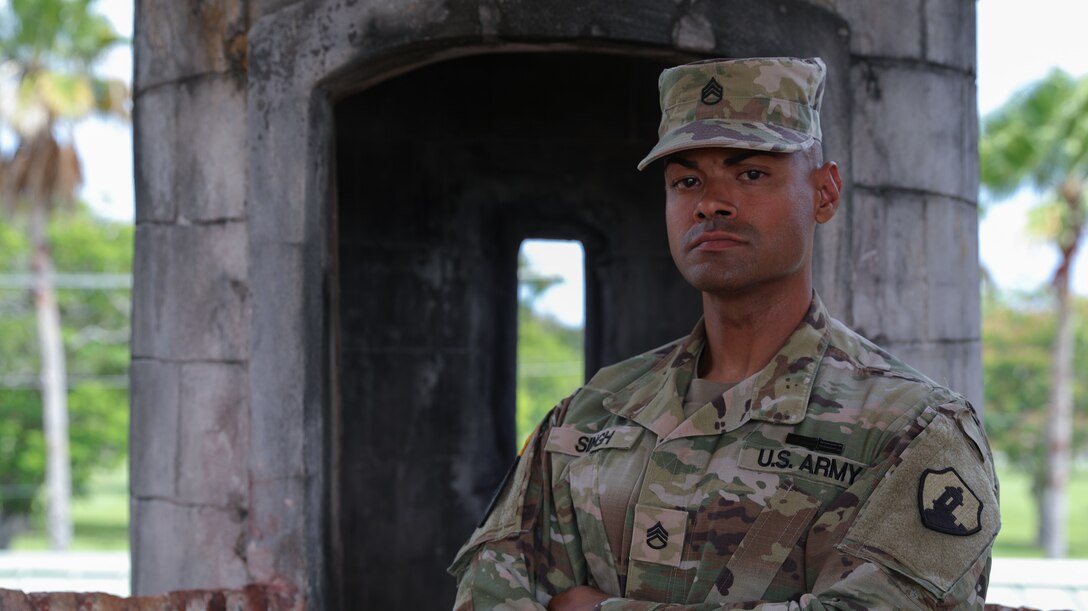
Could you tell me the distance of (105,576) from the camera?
11008mm

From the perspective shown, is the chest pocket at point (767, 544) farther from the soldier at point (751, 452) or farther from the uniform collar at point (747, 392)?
the uniform collar at point (747, 392)

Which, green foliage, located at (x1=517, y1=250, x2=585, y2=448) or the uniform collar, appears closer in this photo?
the uniform collar

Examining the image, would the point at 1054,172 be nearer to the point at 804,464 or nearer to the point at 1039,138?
the point at 1039,138

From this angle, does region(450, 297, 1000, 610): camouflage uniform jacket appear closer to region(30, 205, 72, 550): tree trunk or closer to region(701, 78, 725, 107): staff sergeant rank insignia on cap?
region(701, 78, 725, 107): staff sergeant rank insignia on cap

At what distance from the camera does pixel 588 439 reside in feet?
8.57

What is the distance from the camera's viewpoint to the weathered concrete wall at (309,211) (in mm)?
3975

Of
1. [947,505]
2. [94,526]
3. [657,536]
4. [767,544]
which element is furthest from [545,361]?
[947,505]

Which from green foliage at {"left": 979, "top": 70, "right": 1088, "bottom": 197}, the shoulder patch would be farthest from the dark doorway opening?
green foliage at {"left": 979, "top": 70, "right": 1088, "bottom": 197}

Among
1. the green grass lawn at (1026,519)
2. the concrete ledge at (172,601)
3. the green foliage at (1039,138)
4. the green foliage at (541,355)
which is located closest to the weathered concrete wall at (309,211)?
the concrete ledge at (172,601)

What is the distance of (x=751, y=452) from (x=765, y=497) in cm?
10

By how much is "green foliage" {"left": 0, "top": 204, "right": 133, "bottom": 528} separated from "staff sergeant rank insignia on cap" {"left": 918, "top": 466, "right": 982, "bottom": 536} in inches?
Result: 1191

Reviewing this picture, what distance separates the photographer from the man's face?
234 centimetres

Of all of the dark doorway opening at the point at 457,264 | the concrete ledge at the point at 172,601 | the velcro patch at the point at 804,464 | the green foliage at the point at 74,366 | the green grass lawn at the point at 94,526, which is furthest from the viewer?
the green grass lawn at the point at 94,526

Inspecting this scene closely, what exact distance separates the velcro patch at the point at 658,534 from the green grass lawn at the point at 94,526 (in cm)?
3159
